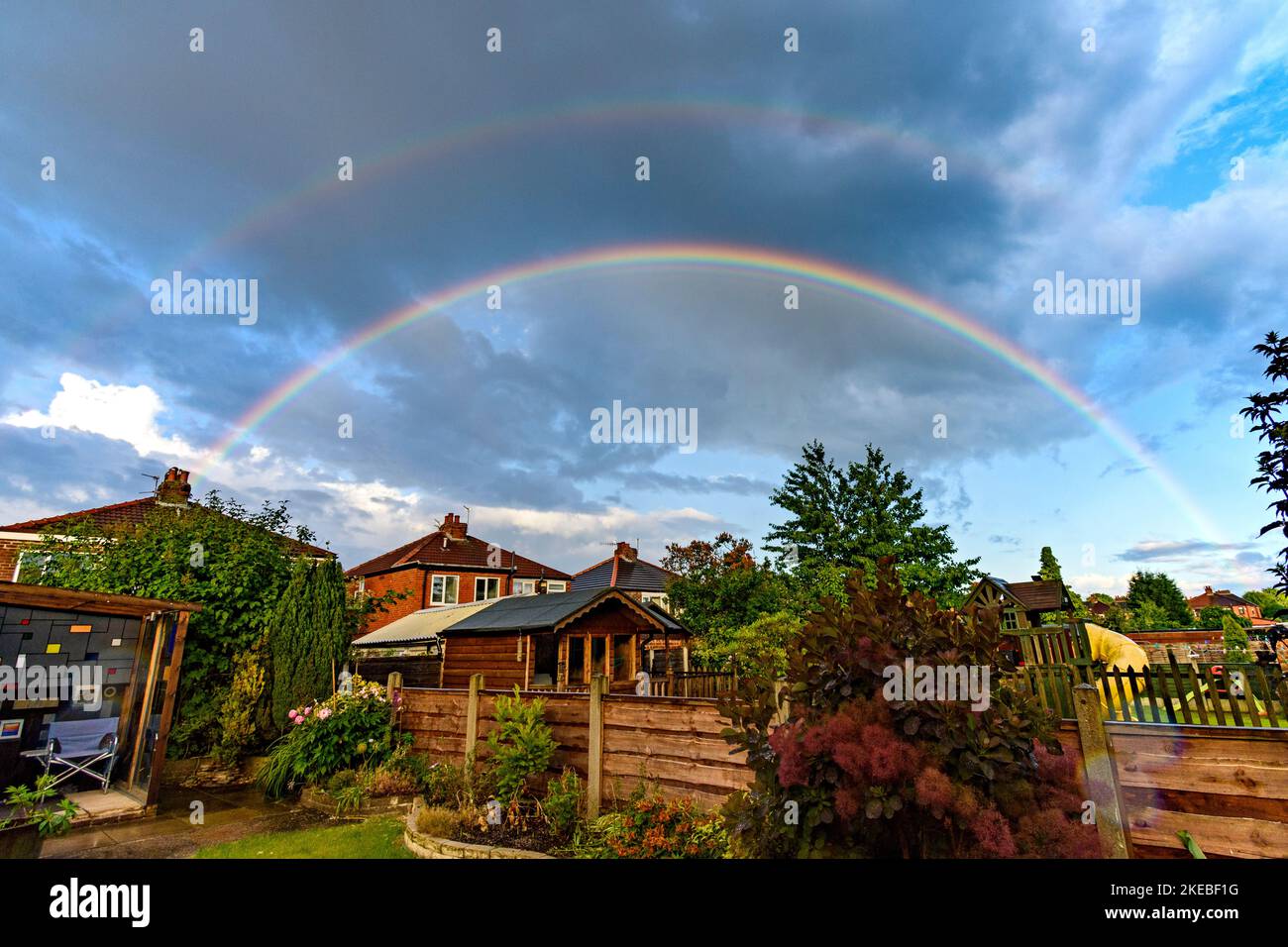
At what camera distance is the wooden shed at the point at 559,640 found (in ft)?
72.6

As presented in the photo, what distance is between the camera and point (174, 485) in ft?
86.2

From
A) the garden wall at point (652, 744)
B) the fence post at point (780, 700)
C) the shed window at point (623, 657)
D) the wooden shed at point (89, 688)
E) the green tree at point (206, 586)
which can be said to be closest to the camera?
the fence post at point (780, 700)

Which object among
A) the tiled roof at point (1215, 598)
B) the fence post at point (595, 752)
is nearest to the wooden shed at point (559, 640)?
the fence post at point (595, 752)

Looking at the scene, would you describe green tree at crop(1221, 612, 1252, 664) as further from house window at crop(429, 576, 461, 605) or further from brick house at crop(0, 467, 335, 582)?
house window at crop(429, 576, 461, 605)

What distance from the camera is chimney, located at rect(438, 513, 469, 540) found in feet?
141

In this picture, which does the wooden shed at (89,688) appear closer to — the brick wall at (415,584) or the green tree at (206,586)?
the green tree at (206,586)

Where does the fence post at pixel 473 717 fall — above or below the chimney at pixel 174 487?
below

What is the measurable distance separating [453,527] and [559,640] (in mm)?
23326

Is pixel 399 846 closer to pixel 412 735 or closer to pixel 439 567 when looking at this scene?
pixel 412 735

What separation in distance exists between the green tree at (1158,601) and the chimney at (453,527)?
5976 cm

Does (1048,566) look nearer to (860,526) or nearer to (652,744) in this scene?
(860,526)

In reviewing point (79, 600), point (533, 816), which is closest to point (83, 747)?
point (79, 600)
